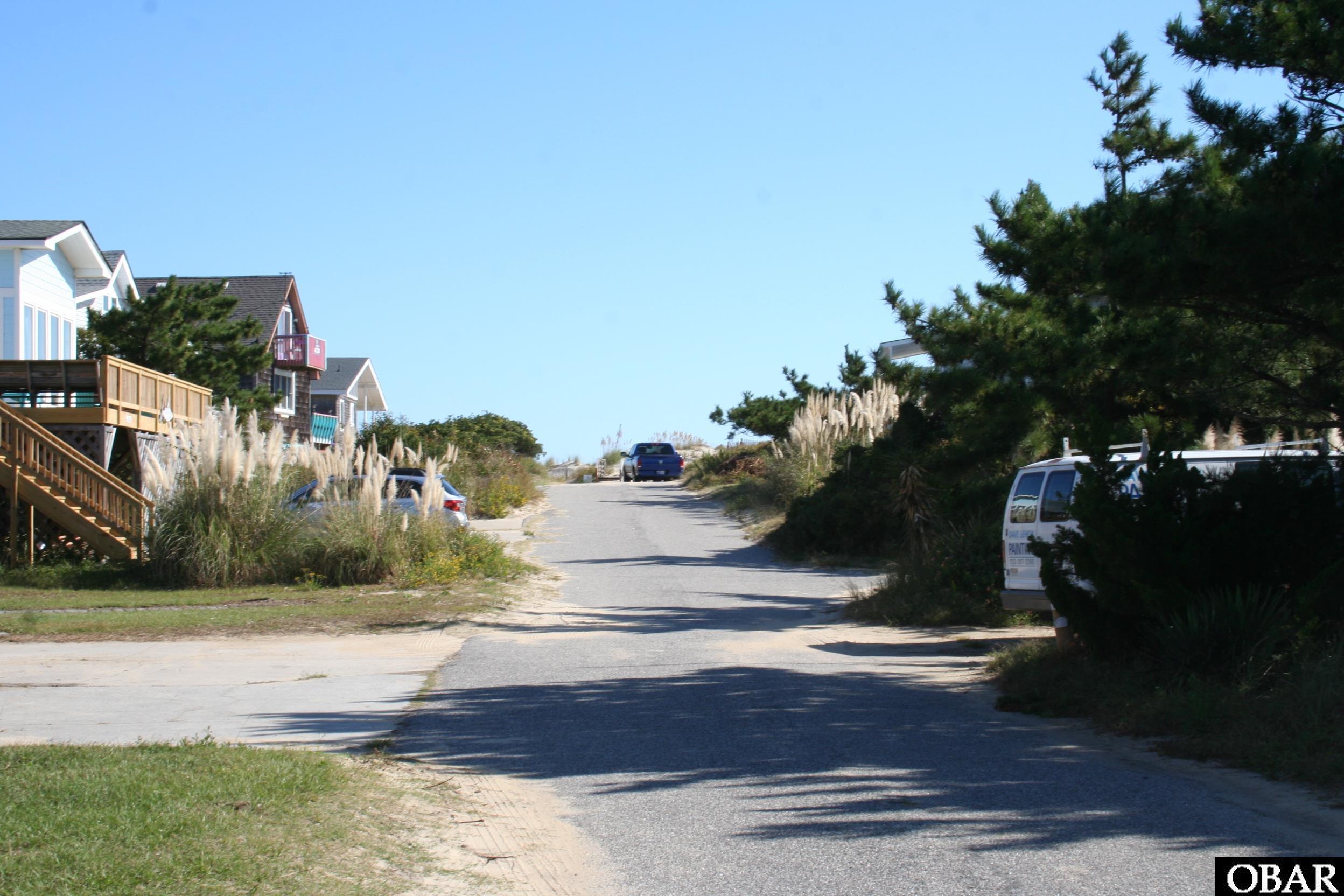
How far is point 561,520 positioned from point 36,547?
46.8 ft

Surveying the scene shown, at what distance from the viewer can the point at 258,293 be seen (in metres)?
49.2

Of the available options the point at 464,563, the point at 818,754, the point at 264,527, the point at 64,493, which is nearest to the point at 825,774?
the point at 818,754

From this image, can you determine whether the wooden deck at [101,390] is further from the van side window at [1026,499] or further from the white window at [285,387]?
the white window at [285,387]

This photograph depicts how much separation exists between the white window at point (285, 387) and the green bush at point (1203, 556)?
43.7 meters

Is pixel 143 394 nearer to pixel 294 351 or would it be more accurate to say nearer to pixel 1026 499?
pixel 1026 499

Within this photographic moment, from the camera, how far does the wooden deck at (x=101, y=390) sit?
21656mm

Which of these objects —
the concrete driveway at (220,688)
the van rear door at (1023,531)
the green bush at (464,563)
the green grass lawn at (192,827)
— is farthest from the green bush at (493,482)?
the green grass lawn at (192,827)

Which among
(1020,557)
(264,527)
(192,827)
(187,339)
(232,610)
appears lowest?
A: (192,827)

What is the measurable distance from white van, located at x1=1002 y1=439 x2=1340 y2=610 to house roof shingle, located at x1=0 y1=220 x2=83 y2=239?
26.5m

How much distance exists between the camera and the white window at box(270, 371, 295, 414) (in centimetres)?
4878

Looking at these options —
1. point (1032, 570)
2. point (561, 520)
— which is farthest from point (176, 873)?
point (561, 520)

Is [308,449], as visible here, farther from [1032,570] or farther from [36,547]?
[1032,570]

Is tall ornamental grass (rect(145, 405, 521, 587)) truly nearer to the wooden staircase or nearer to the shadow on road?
the wooden staircase

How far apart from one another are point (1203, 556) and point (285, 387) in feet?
154
